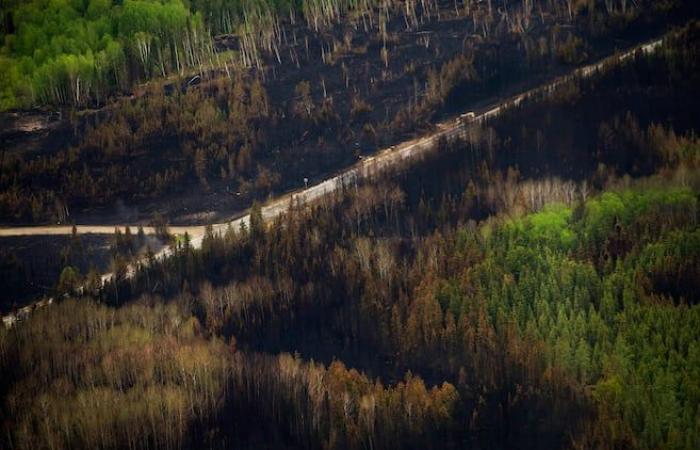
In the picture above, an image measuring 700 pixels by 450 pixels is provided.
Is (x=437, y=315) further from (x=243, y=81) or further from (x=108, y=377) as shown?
(x=243, y=81)

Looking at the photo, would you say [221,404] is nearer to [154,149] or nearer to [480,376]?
[480,376]

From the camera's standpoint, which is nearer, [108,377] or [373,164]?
[108,377]

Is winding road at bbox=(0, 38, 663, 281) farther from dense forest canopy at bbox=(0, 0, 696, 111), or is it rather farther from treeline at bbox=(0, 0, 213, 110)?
treeline at bbox=(0, 0, 213, 110)

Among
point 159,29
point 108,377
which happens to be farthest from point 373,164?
point 108,377

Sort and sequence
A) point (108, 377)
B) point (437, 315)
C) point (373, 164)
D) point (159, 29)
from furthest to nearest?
1. point (159, 29)
2. point (373, 164)
3. point (437, 315)
4. point (108, 377)

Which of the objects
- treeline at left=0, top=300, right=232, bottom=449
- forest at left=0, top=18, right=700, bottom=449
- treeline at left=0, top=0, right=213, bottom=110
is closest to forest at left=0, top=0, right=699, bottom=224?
treeline at left=0, top=0, right=213, bottom=110
